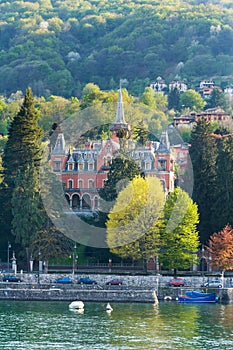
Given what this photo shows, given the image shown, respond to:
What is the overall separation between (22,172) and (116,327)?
27246 mm

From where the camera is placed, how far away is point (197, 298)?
6994 cm

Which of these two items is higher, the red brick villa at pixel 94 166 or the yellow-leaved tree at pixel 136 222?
the red brick villa at pixel 94 166

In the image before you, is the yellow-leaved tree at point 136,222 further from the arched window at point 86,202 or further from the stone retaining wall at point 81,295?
the arched window at point 86,202

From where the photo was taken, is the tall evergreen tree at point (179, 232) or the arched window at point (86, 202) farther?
the arched window at point (86, 202)

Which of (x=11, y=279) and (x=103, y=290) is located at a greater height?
(x=11, y=279)

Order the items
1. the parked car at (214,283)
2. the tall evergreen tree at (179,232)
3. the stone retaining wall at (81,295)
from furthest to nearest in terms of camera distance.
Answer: the tall evergreen tree at (179,232) → the parked car at (214,283) → the stone retaining wall at (81,295)

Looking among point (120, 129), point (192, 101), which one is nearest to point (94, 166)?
point (120, 129)

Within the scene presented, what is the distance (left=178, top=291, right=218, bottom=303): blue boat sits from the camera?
69875 millimetres

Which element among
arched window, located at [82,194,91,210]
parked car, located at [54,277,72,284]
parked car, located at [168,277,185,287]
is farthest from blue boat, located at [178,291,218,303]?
arched window, located at [82,194,91,210]

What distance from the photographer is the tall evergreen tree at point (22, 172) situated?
80.8m

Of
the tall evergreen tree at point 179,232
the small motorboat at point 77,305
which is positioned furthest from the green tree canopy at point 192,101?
A: the small motorboat at point 77,305

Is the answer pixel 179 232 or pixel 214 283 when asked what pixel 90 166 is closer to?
pixel 179 232

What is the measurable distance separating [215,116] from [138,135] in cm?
4578

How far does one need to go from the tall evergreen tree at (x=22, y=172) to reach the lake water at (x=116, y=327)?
13079 mm
